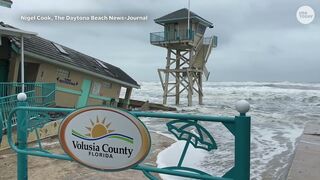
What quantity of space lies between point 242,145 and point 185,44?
2727 cm

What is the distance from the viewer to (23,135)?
3941mm

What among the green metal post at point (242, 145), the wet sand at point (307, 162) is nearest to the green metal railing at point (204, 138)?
the green metal post at point (242, 145)

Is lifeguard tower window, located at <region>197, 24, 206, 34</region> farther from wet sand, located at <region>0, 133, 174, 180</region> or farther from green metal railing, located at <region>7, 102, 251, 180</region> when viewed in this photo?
green metal railing, located at <region>7, 102, 251, 180</region>

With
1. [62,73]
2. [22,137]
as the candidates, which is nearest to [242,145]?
[22,137]

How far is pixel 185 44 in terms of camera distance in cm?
2969

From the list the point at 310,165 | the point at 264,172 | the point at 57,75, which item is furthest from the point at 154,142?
the point at 57,75

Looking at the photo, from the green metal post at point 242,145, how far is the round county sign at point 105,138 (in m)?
0.75

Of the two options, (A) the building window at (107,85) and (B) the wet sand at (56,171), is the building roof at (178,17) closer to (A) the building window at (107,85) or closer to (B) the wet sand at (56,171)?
(A) the building window at (107,85)

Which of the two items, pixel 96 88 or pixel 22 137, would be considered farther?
pixel 96 88

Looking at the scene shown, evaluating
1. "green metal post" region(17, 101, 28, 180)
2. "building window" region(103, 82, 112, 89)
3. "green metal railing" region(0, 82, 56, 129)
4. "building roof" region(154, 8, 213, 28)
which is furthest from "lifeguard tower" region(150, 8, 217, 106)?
"green metal post" region(17, 101, 28, 180)

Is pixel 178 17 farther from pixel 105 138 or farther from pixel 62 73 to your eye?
pixel 105 138

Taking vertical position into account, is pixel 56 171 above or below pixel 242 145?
below

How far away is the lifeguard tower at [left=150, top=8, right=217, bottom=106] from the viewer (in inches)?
1169

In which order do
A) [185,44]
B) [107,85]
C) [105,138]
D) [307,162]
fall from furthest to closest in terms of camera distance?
[185,44]
[107,85]
[307,162]
[105,138]
